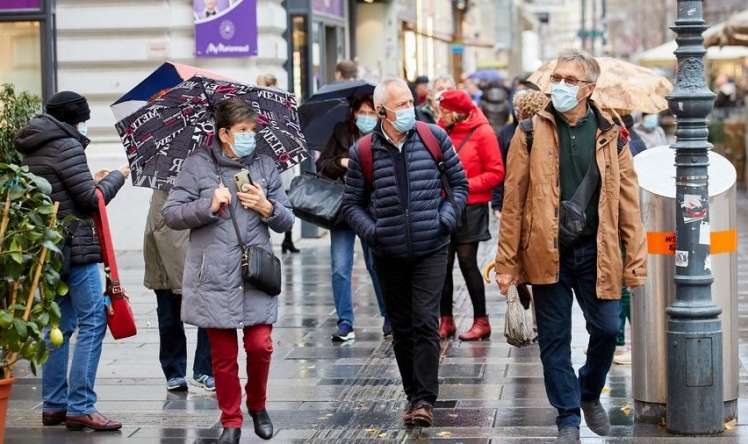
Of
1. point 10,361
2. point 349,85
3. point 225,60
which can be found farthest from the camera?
point 225,60

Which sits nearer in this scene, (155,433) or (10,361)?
(10,361)

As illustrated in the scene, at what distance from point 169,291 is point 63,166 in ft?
4.88

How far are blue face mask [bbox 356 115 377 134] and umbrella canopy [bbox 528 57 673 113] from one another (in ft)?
3.73

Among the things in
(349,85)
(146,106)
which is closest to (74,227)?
(146,106)

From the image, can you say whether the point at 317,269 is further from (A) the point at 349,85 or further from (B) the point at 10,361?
(B) the point at 10,361

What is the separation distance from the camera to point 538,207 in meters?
7.32

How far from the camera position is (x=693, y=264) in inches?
301

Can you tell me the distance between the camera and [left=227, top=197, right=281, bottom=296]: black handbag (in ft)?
24.3

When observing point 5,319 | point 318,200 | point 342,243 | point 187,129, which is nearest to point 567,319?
point 187,129

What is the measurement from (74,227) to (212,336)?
3.39 ft

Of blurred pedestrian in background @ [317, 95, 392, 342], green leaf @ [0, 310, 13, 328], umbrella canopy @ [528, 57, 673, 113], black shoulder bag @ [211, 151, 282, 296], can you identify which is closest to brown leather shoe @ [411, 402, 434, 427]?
black shoulder bag @ [211, 151, 282, 296]

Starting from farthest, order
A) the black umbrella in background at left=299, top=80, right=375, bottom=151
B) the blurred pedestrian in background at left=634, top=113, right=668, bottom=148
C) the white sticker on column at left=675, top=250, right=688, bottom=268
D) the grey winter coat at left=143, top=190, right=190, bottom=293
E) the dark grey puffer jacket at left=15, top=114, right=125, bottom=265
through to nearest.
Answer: the blurred pedestrian in background at left=634, top=113, right=668, bottom=148 → the black umbrella in background at left=299, top=80, right=375, bottom=151 → the grey winter coat at left=143, top=190, right=190, bottom=293 → the dark grey puffer jacket at left=15, top=114, right=125, bottom=265 → the white sticker on column at left=675, top=250, right=688, bottom=268

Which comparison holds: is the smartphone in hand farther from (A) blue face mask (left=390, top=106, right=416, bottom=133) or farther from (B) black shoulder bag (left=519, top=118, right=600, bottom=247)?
(B) black shoulder bag (left=519, top=118, right=600, bottom=247)

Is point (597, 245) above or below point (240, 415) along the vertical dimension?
above
